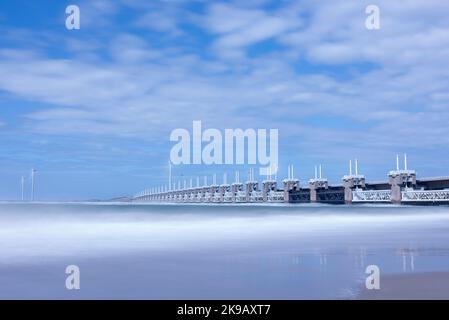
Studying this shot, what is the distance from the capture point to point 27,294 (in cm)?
928

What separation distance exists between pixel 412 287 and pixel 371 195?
325 feet

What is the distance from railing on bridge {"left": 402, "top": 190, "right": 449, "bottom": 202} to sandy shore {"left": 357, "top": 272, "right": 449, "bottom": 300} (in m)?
81.3

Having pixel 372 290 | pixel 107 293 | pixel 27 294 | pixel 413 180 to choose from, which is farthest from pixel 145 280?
pixel 413 180

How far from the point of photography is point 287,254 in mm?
15211

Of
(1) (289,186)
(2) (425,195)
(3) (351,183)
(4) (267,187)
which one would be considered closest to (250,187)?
(4) (267,187)

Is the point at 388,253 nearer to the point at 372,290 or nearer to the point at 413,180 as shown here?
the point at 372,290

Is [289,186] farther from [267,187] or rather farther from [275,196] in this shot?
[267,187]

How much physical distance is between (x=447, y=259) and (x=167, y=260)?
7521 millimetres

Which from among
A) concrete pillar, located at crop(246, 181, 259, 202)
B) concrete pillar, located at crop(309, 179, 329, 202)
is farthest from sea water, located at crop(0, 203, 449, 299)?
concrete pillar, located at crop(246, 181, 259, 202)

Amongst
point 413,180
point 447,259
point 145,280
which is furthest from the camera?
point 413,180

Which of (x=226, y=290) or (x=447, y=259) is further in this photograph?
(x=447, y=259)

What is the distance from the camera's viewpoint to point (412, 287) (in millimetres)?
9281
